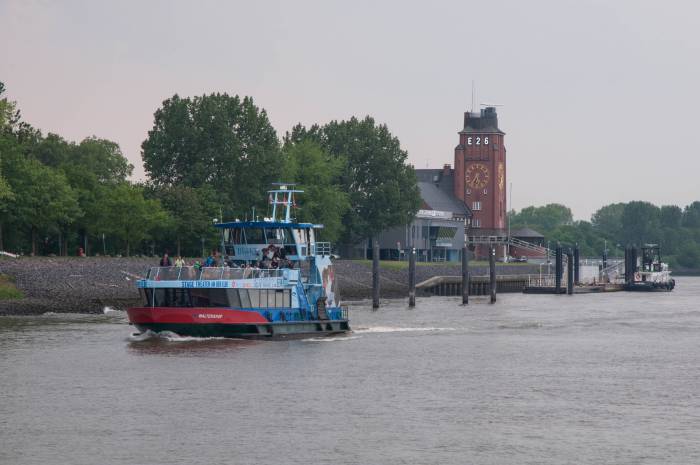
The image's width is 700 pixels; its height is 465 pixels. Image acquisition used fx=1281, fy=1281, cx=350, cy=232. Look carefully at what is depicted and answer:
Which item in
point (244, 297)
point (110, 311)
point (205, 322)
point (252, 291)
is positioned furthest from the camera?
point (110, 311)

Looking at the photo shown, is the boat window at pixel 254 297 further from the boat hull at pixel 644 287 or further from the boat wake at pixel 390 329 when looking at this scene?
the boat hull at pixel 644 287

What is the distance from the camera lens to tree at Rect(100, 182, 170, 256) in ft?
388

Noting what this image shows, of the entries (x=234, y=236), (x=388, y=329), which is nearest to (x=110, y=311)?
(x=388, y=329)

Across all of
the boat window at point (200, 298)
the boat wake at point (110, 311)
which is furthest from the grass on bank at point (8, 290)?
the boat window at point (200, 298)

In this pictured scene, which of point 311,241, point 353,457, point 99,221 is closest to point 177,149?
point 99,221

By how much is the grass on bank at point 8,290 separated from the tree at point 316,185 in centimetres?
5129

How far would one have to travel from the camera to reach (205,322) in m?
60.7

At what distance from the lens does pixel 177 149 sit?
444ft

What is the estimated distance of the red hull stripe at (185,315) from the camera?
60.4m

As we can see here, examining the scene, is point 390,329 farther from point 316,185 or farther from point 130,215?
point 316,185

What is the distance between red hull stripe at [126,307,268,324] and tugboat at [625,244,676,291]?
339 ft

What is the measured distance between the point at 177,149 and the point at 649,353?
7908 cm

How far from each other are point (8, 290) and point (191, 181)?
1912 inches

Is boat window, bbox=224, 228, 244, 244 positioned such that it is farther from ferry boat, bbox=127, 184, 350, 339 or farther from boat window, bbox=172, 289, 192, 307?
boat window, bbox=172, 289, 192, 307
